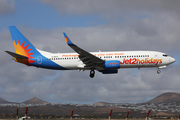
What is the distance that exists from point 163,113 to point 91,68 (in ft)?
63.5

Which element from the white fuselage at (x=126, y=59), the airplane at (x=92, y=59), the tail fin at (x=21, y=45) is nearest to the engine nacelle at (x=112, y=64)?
the airplane at (x=92, y=59)

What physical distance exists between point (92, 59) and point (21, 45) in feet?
60.3

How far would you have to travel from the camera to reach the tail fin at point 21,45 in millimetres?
59675

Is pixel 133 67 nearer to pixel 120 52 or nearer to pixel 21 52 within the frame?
pixel 120 52

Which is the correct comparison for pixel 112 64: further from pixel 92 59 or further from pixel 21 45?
pixel 21 45

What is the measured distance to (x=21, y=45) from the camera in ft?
200

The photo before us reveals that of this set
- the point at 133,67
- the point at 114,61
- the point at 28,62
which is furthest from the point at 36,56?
the point at 133,67

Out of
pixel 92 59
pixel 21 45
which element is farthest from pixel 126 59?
pixel 21 45

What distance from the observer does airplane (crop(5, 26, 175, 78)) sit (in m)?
54.3

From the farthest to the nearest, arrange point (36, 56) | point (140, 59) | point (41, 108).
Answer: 1. point (41, 108)
2. point (36, 56)
3. point (140, 59)

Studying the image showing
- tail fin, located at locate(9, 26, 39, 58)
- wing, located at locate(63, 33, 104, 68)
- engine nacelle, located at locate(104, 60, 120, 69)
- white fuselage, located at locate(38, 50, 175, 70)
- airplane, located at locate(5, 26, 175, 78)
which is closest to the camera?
wing, located at locate(63, 33, 104, 68)

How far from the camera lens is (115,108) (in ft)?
202

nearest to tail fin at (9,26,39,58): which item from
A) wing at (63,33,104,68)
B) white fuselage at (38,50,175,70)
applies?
white fuselage at (38,50,175,70)

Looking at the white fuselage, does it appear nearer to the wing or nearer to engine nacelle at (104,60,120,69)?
engine nacelle at (104,60,120,69)
